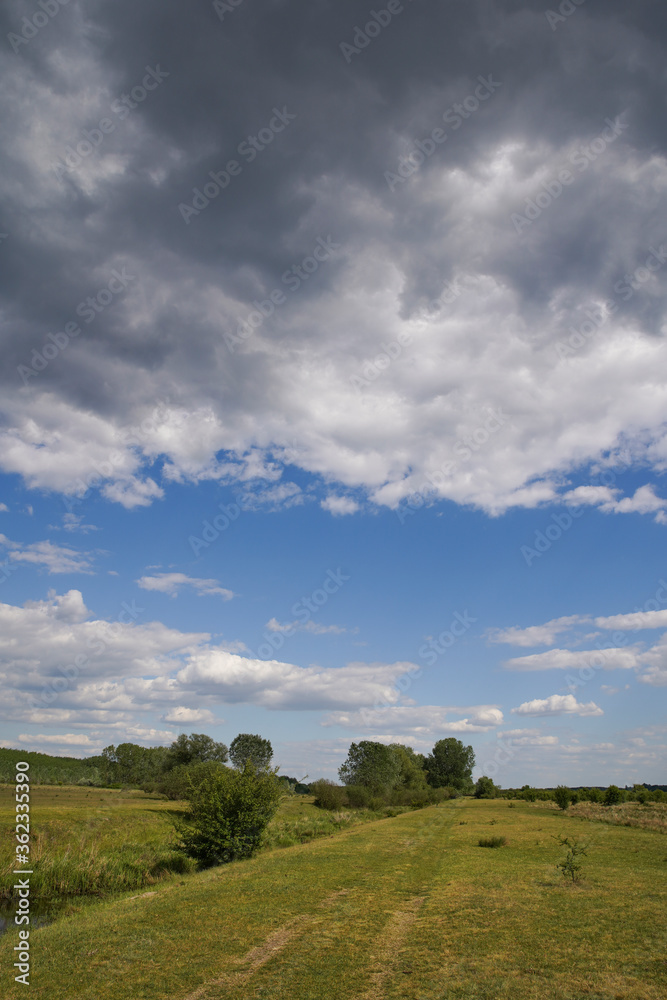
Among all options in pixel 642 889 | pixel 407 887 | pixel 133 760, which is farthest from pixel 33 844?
pixel 133 760

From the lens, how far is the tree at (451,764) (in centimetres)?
13100

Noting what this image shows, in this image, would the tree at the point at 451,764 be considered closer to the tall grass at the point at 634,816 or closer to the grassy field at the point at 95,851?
the tall grass at the point at 634,816

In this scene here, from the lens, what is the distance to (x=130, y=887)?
78.9 feet

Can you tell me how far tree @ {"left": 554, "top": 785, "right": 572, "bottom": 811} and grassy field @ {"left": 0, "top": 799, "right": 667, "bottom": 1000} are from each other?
45.6 m

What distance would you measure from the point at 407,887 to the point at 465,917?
5.00m

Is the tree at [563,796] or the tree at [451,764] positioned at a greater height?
the tree at [563,796]

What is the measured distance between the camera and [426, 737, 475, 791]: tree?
13100 centimetres

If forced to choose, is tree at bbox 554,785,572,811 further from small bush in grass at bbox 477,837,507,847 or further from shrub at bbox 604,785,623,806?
small bush in grass at bbox 477,837,507,847

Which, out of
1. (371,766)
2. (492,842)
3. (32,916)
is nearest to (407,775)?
(371,766)

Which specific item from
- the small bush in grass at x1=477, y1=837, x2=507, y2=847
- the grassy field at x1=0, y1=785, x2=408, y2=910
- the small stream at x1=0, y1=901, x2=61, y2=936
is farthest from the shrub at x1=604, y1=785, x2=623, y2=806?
the small stream at x1=0, y1=901, x2=61, y2=936

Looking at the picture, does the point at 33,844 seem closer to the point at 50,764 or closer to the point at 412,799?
the point at 412,799

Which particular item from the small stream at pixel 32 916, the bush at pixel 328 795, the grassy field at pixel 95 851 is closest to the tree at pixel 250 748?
the bush at pixel 328 795

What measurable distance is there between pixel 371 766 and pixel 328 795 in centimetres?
2946

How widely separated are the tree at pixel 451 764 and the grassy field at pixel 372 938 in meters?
124
